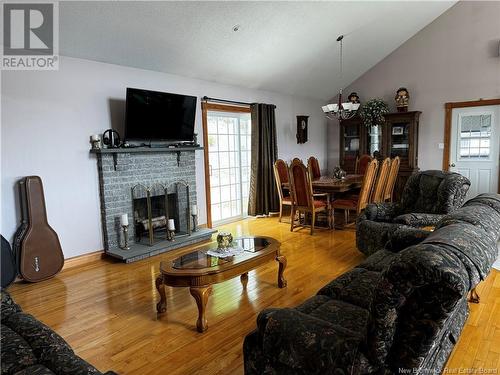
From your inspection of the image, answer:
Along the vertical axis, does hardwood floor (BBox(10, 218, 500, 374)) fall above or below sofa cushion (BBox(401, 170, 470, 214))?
below

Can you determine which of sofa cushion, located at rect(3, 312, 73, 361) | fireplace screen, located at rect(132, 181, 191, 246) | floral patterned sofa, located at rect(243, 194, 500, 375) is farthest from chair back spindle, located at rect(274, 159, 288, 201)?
sofa cushion, located at rect(3, 312, 73, 361)

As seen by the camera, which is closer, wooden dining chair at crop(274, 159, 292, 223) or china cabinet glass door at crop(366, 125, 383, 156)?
wooden dining chair at crop(274, 159, 292, 223)

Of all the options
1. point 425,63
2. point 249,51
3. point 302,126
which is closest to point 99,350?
point 249,51

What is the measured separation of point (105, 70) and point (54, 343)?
134 inches

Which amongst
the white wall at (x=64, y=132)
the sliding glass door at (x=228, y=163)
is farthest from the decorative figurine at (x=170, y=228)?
the sliding glass door at (x=228, y=163)

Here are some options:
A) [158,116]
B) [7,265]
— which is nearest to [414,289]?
[7,265]

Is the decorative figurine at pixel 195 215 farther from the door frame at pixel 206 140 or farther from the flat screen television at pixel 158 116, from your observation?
the flat screen television at pixel 158 116

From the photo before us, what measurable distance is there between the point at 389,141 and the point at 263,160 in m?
2.75

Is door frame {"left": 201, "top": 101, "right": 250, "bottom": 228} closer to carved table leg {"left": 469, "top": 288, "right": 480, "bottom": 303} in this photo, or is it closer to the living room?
the living room

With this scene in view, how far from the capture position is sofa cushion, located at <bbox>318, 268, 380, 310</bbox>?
198cm

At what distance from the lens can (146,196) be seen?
460cm

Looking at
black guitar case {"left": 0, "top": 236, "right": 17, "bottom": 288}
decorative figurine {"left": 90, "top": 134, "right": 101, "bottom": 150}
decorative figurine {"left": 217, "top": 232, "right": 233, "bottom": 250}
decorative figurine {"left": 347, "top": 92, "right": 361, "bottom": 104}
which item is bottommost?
black guitar case {"left": 0, "top": 236, "right": 17, "bottom": 288}

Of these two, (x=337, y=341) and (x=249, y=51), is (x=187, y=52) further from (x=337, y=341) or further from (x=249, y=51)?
(x=337, y=341)

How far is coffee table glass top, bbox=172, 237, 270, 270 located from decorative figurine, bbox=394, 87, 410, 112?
5.07 m
